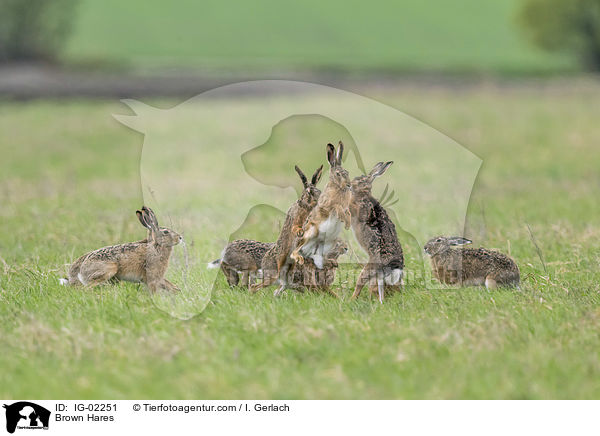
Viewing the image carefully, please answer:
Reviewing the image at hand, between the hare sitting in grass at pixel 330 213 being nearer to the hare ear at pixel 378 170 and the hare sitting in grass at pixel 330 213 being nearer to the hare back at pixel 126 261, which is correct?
the hare ear at pixel 378 170

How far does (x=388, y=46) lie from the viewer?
63.0 m

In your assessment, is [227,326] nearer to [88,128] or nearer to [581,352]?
[581,352]

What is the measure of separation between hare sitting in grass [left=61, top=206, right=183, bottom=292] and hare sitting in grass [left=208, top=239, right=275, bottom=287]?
50 centimetres

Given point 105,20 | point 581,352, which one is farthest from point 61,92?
point 581,352

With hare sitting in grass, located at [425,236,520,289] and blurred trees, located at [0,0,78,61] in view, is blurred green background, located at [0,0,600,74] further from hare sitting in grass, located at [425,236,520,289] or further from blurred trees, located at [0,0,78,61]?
hare sitting in grass, located at [425,236,520,289]

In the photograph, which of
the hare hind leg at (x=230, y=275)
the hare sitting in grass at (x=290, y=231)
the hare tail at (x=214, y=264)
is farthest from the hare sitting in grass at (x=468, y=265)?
the hare tail at (x=214, y=264)

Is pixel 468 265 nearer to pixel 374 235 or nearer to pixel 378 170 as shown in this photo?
pixel 374 235

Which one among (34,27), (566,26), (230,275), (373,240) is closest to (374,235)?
(373,240)

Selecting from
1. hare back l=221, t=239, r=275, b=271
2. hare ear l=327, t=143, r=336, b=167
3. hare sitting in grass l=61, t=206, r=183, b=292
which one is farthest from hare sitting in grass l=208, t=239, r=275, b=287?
hare ear l=327, t=143, r=336, b=167

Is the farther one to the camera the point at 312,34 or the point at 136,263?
the point at 312,34

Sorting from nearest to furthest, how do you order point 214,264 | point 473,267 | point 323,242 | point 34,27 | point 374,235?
1. point 323,242
2. point 374,235
3. point 214,264
4. point 473,267
5. point 34,27

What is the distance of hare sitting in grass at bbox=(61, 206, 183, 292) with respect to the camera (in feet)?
27.1
